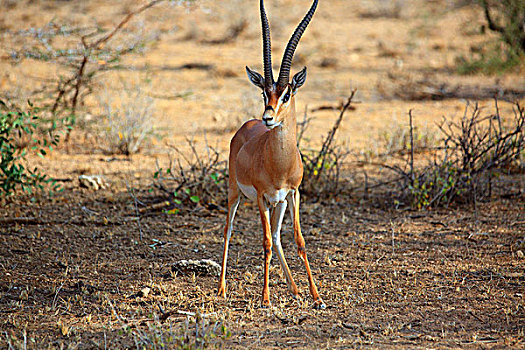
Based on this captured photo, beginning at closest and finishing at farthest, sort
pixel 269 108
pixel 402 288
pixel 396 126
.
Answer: pixel 269 108
pixel 402 288
pixel 396 126

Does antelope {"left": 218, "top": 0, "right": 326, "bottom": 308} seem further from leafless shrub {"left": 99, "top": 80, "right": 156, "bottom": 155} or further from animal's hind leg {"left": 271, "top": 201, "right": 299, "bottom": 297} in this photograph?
leafless shrub {"left": 99, "top": 80, "right": 156, "bottom": 155}

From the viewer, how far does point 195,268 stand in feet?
16.4

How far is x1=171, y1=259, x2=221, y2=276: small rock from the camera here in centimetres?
498

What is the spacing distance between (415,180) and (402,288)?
2.15m

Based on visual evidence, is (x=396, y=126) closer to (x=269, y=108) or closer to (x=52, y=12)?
(x=269, y=108)

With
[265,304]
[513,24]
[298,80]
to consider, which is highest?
[513,24]

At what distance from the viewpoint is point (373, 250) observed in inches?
219

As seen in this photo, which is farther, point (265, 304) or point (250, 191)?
point (250, 191)

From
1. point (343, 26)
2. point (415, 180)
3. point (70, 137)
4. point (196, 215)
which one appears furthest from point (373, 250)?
point (343, 26)

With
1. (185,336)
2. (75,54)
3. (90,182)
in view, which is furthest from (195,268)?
(75,54)

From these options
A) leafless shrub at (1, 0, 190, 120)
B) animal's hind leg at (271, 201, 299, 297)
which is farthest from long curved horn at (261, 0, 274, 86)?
leafless shrub at (1, 0, 190, 120)

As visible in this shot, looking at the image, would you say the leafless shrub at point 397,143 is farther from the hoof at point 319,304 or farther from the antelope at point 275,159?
the hoof at point 319,304

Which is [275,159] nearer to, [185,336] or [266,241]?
[266,241]

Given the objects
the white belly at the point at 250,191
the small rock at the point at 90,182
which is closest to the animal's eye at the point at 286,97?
the white belly at the point at 250,191
